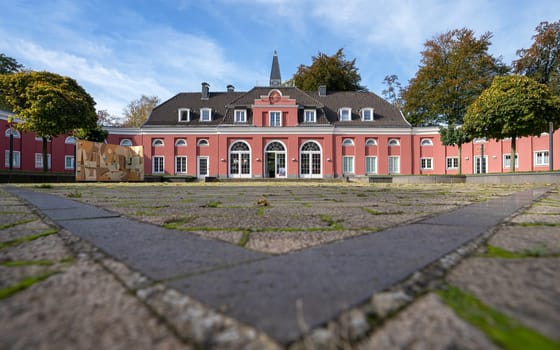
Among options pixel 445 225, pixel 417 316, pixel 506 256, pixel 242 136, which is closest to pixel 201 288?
pixel 417 316

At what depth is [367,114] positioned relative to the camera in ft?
90.8

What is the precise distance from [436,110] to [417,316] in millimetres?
34120

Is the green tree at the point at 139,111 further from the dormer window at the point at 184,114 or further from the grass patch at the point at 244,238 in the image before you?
the grass patch at the point at 244,238

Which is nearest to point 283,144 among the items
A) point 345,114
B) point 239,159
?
point 239,159

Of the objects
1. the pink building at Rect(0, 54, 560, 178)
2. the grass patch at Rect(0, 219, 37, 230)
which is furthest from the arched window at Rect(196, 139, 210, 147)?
the grass patch at Rect(0, 219, 37, 230)

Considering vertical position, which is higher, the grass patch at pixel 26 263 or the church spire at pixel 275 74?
the church spire at pixel 275 74

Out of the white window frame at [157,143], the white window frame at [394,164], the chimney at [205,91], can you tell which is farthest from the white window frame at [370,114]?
the white window frame at [157,143]

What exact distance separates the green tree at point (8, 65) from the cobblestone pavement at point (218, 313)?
48.3 metres

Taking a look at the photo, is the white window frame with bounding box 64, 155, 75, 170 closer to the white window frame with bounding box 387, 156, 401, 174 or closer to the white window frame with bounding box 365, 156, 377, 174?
the white window frame with bounding box 365, 156, 377, 174

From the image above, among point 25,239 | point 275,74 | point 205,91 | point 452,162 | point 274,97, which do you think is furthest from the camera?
point 275,74

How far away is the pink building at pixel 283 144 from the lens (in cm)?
2598

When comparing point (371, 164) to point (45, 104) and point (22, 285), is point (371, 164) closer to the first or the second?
point (45, 104)

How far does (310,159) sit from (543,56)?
25.8m

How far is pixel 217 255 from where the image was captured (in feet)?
3.77
